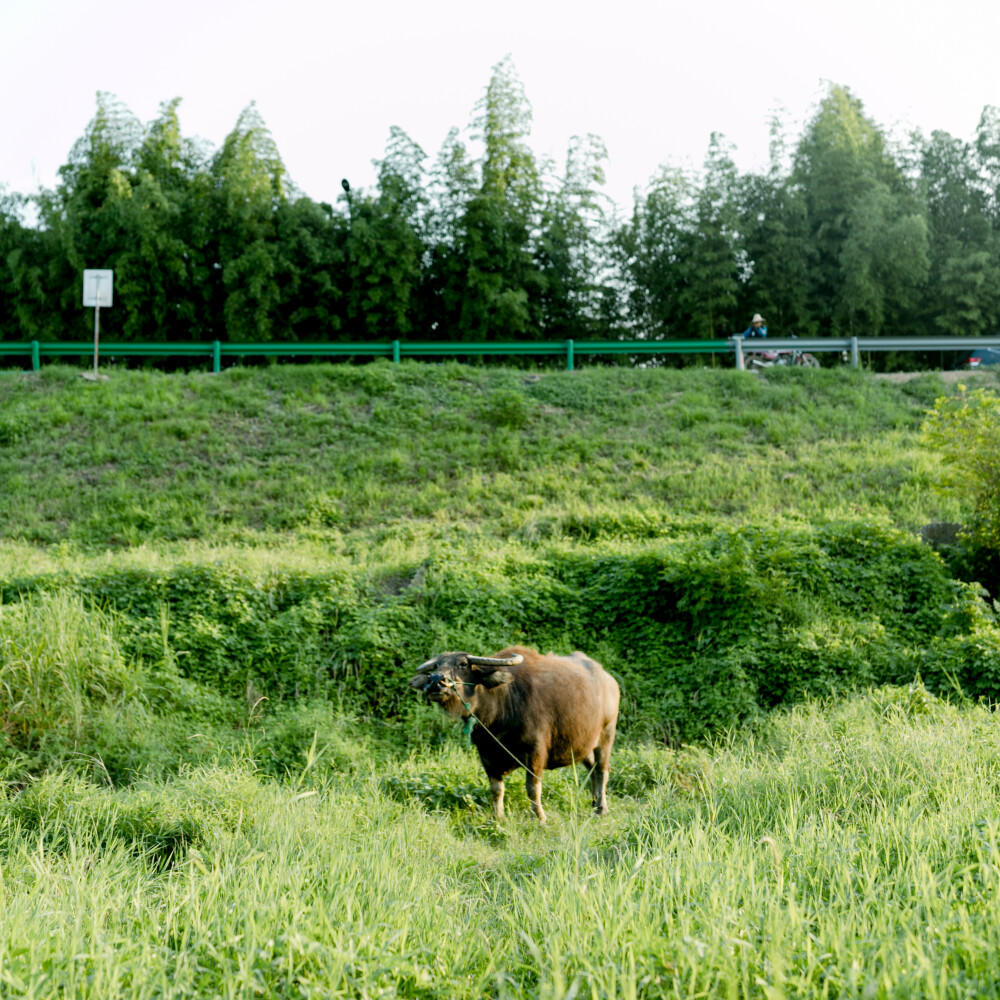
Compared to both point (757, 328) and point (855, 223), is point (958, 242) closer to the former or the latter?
point (855, 223)

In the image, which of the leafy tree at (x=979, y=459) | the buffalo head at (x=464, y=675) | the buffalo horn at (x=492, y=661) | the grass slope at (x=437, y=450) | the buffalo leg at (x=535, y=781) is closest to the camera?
the buffalo head at (x=464, y=675)

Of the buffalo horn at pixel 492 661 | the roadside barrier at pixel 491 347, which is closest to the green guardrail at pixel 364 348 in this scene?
the roadside barrier at pixel 491 347

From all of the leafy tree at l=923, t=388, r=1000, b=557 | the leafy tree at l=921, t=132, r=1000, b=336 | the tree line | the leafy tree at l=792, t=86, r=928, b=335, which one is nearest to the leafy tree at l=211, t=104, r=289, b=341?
the tree line

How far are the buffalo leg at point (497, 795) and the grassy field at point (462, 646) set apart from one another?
5.0 inches

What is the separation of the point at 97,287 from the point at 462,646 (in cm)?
1306

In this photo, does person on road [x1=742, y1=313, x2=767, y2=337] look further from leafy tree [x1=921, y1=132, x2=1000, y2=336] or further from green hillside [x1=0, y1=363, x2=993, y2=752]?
leafy tree [x1=921, y1=132, x2=1000, y2=336]

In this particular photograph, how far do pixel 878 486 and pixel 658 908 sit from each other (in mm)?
12477

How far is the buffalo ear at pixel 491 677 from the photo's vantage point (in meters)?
5.74

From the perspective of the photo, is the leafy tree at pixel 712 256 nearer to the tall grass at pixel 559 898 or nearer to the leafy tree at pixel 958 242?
the leafy tree at pixel 958 242

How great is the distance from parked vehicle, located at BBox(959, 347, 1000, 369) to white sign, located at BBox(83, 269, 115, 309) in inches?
739

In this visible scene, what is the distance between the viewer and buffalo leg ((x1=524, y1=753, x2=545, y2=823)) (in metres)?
5.79

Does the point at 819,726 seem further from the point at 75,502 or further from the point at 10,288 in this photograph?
the point at 10,288

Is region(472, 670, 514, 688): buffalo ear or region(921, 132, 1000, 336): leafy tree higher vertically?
region(921, 132, 1000, 336): leafy tree

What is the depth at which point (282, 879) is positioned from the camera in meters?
3.48
